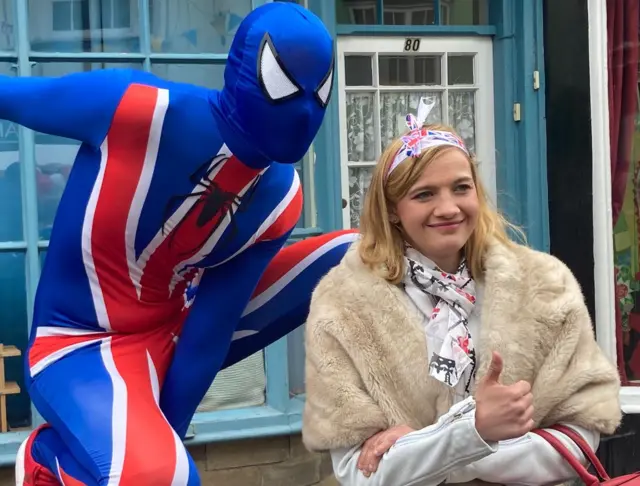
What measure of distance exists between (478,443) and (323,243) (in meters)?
1.18

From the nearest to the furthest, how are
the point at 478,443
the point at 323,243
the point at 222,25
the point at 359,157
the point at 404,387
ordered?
the point at 478,443, the point at 404,387, the point at 323,243, the point at 222,25, the point at 359,157

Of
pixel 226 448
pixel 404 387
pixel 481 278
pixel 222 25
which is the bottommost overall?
pixel 226 448

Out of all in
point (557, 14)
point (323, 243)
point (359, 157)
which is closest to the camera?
point (323, 243)

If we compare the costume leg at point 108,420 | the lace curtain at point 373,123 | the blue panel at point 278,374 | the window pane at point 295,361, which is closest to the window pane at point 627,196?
the lace curtain at point 373,123

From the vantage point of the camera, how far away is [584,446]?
1918 mm

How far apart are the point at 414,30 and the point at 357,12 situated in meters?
0.31

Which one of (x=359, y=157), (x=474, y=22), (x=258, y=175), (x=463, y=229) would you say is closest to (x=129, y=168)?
(x=258, y=175)

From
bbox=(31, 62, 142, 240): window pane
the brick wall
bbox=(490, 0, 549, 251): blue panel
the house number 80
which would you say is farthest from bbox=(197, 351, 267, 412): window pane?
the house number 80

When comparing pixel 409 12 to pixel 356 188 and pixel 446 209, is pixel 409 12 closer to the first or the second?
pixel 356 188

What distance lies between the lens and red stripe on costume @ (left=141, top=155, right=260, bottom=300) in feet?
7.55

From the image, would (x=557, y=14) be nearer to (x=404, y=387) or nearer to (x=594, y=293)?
(x=594, y=293)

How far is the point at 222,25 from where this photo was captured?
12.9 ft

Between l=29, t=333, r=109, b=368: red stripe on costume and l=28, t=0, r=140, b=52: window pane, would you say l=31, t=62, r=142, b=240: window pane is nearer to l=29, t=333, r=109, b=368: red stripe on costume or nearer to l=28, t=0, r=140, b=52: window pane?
l=28, t=0, r=140, b=52: window pane

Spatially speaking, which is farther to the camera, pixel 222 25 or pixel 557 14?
pixel 557 14
